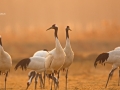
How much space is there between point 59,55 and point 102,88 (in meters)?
2.73

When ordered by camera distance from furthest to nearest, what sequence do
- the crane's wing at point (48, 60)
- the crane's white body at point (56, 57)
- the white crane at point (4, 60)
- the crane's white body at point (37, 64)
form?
1. the white crane at point (4, 60)
2. the crane's white body at point (37, 64)
3. the crane's wing at point (48, 60)
4. the crane's white body at point (56, 57)

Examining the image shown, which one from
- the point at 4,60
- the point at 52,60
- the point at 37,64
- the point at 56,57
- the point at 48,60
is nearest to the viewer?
the point at 56,57

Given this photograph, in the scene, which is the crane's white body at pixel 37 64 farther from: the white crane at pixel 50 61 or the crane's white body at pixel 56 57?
the crane's white body at pixel 56 57

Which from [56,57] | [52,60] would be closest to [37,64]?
[52,60]

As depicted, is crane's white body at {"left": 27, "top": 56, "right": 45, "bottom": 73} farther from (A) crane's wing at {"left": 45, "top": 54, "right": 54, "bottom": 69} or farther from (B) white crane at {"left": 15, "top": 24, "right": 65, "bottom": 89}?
(A) crane's wing at {"left": 45, "top": 54, "right": 54, "bottom": 69}

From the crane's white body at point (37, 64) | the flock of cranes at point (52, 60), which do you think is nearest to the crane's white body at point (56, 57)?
the flock of cranes at point (52, 60)

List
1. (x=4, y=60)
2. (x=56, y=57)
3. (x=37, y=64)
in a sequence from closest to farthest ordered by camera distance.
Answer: (x=56, y=57)
(x=37, y=64)
(x=4, y=60)

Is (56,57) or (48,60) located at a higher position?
(56,57)

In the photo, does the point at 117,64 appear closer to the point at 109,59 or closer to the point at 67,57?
the point at 109,59

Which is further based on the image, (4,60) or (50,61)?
(4,60)

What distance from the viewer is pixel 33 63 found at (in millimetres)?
13445

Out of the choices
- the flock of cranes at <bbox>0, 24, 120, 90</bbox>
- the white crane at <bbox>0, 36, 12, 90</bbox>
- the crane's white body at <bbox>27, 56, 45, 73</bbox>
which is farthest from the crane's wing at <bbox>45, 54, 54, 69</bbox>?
the white crane at <bbox>0, 36, 12, 90</bbox>

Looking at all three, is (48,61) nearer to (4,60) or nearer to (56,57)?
(56,57)

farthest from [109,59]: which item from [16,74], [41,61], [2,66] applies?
[16,74]
